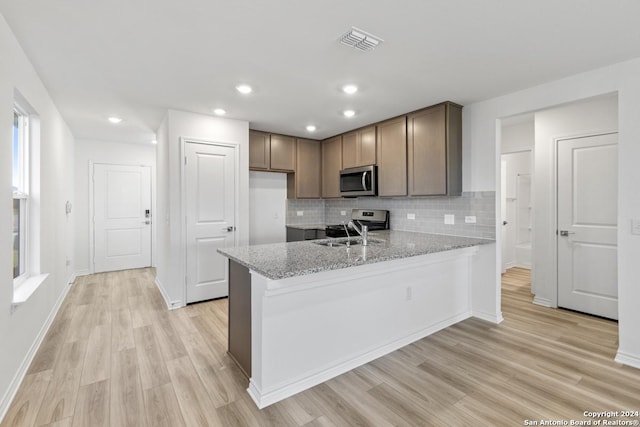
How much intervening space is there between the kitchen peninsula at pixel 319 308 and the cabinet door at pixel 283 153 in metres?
2.23

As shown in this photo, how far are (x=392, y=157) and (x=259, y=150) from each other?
76.1 inches

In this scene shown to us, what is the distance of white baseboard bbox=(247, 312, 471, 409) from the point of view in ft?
6.38

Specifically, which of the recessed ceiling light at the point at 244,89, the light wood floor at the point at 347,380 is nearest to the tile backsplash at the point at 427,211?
the light wood floor at the point at 347,380

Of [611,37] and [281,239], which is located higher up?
[611,37]

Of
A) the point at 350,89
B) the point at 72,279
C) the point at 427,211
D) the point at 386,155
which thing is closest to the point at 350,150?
the point at 386,155

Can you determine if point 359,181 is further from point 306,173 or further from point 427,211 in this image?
point 306,173

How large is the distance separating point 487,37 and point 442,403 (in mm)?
2345

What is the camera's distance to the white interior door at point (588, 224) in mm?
3258

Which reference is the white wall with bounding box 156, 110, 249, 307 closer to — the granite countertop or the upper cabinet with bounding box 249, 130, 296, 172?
the upper cabinet with bounding box 249, 130, 296, 172

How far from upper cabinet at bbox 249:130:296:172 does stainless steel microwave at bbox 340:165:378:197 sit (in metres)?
0.88

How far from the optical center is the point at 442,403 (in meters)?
1.94

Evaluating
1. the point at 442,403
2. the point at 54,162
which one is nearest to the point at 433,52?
the point at 442,403

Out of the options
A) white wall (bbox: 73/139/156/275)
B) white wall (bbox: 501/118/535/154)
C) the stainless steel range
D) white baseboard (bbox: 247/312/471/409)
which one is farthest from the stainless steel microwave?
white wall (bbox: 73/139/156/275)

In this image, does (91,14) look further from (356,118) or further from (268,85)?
(356,118)
